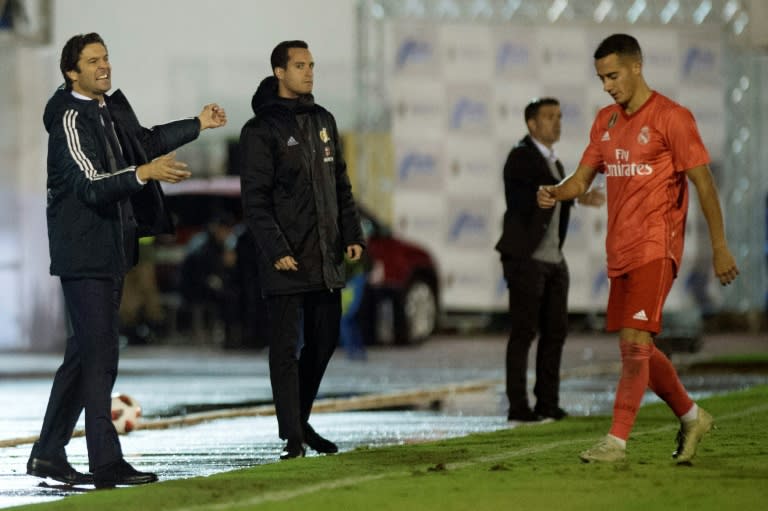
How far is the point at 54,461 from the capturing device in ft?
28.6

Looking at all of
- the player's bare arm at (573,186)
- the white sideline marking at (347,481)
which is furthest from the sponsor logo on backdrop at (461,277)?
the player's bare arm at (573,186)

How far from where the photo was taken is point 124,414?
11.6m

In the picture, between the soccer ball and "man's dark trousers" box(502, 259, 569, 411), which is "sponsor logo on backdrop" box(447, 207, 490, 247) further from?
the soccer ball

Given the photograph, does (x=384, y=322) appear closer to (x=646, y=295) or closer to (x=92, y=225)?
(x=646, y=295)

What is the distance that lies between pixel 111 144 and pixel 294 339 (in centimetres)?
147

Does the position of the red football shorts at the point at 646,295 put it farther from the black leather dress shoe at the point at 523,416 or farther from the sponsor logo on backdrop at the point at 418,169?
the sponsor logo on backdrop at the point at 418,169

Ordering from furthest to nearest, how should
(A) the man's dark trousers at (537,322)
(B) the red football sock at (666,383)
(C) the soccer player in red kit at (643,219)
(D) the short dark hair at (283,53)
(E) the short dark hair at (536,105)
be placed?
(E) the short dark hair at (536,105) < (A) the man's dark trousers at (537,322) < (D) the short dark hair at (283,53) < (B) the red football sock at (666,383) < (C) the soccer player in red kit at (643,219)

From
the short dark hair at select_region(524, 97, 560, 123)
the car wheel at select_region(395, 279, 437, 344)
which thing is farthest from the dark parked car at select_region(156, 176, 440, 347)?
the short dark hair at select_region(524, 97, 560, 123)

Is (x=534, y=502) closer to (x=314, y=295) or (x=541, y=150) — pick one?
(x=314, y=295)

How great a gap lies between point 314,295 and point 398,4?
1536 centimetres

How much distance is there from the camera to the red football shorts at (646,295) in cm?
841

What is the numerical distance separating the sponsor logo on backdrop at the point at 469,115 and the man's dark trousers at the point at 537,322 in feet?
42.0

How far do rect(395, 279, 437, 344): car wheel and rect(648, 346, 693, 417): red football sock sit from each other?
→ 14.2 m

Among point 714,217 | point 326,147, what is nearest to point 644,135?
point 714,217
